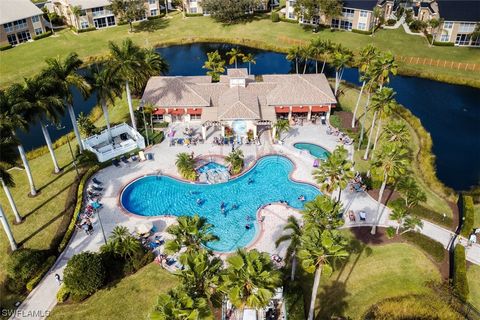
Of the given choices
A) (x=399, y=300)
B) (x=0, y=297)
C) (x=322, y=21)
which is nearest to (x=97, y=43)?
(x=322, y=21)

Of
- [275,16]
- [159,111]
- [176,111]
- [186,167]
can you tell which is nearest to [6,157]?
[186,167]

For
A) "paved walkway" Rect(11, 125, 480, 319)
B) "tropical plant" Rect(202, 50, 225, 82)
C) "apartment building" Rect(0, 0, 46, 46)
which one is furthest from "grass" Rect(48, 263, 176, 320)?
"apartment building" Rect(0, 0, 46, 46)

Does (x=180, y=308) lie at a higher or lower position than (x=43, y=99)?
lower

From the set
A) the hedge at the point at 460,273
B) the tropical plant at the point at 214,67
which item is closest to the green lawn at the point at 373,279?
the hedge at the point at 460,273

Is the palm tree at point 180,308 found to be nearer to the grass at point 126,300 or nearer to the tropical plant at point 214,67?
the grass at point 126,300

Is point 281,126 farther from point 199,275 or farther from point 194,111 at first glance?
point 199,275
